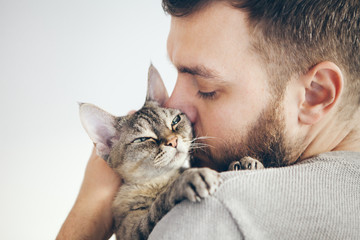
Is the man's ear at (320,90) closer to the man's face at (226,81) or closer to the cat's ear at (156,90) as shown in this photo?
the man's face at (226,81)

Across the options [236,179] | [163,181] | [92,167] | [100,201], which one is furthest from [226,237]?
[92,167]

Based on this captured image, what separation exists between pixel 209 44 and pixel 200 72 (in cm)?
11

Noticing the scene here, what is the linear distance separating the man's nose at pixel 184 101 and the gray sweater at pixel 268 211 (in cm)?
55

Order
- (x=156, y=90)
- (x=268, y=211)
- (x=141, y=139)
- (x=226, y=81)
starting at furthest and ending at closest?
1. (x=156, y=90)
2. (x=141, y=139)
3. (x=226, y=81)
4. (x=268, y=211)

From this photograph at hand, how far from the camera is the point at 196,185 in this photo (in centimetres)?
82

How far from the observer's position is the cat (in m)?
1.33

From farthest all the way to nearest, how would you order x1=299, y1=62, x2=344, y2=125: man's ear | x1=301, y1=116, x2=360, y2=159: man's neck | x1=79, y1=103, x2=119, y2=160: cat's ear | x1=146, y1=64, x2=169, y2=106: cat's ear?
x1=146, y1=64, x2=169, y2=106: cat's ear, x1=79, y1=103, x2=119, y2=160: cat's ear, x1=301, y1=116, x2=360, y2=159: man's neck, x1=299, y1=62, x2=344, y2=125: man's ear

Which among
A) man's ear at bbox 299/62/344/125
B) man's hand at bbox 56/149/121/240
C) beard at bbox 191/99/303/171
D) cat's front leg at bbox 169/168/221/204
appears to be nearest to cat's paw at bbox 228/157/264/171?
beard at bbox 191/99/303/171

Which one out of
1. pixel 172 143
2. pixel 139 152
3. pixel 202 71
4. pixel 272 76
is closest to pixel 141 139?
pixel 139 152

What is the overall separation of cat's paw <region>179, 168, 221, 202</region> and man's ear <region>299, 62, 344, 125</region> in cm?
53

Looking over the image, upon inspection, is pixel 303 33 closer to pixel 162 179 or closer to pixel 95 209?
pixel 162 179

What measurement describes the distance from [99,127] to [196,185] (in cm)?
86

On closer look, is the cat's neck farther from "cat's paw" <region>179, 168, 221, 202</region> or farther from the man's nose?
"cat's paw" <region>179, 168, 221, 202</region>

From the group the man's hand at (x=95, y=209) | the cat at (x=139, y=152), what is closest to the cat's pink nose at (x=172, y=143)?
the cat at (x=139, y=152)
